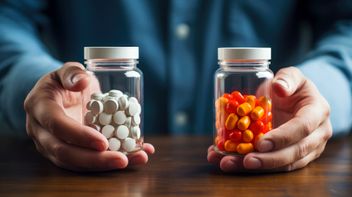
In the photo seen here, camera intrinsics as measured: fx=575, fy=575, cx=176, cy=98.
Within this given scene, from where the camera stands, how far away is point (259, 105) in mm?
837

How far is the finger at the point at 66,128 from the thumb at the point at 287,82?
0.25 meters

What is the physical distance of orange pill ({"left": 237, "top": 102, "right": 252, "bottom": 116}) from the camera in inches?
31.4

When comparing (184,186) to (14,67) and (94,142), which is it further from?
(14,67)

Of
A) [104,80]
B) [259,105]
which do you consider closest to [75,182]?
[104,80]

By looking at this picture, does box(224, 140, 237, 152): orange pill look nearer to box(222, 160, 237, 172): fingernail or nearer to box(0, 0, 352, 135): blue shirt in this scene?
box(222, 160, 237, 172): fingernail

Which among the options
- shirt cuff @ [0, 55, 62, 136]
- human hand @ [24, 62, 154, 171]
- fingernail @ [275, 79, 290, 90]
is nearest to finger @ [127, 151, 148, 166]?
human hand @ [24, 62, 154, 171]

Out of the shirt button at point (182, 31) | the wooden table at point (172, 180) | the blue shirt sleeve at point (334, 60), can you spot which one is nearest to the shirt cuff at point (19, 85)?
the wooden table at point (172, 180)

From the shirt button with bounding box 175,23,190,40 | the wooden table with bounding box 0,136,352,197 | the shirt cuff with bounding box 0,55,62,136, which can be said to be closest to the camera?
the wooden table with bounding box 0,136,352,197

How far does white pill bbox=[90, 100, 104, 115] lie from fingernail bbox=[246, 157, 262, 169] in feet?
0.71

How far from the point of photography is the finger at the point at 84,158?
79cm

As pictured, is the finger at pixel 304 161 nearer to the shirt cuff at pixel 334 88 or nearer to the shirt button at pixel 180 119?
the shirt cuff at pixel 334 88

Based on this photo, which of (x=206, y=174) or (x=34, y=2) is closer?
(x=206, y=174)

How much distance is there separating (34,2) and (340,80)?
733 mm

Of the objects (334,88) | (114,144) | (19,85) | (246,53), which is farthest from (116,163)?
(334,88)
